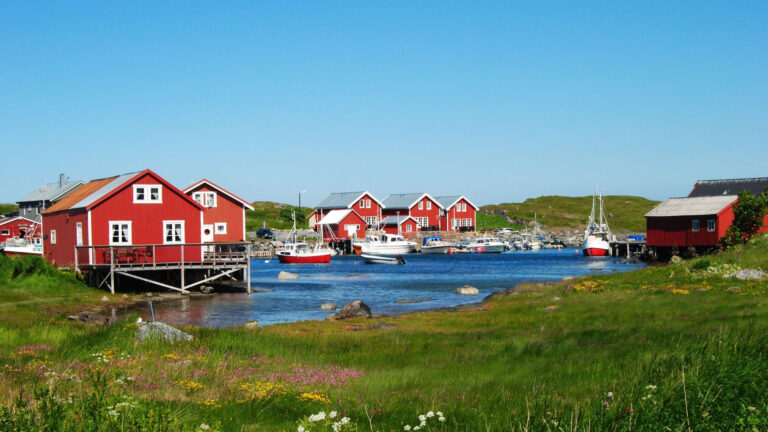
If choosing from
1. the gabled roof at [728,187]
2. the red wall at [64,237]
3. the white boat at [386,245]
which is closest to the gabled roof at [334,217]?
the white boat at [386,245]

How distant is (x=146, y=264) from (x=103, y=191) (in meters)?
5.89

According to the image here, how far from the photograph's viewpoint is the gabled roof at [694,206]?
230 ft

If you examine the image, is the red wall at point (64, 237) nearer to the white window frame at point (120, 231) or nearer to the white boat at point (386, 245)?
the white window frame at point (120, 231)

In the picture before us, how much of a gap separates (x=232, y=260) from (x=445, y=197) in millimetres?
88480

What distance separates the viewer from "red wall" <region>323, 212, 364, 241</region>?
119 metres

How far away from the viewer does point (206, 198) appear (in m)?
61.0

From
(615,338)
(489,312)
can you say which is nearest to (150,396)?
(615,338)

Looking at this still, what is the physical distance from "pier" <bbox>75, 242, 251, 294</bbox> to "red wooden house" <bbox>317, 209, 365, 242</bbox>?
2710 inches

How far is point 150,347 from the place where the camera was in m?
15.6

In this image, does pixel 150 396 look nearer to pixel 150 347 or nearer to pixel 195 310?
pixel 150 347

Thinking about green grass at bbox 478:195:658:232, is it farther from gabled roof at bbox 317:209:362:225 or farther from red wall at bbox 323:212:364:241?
gabled roof at bbox 317:209:362:225

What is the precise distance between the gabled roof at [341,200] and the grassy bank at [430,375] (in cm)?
9698

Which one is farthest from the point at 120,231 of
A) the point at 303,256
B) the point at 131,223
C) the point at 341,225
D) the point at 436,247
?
the point at 341,225

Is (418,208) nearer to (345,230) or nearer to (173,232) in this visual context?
(345,230)
